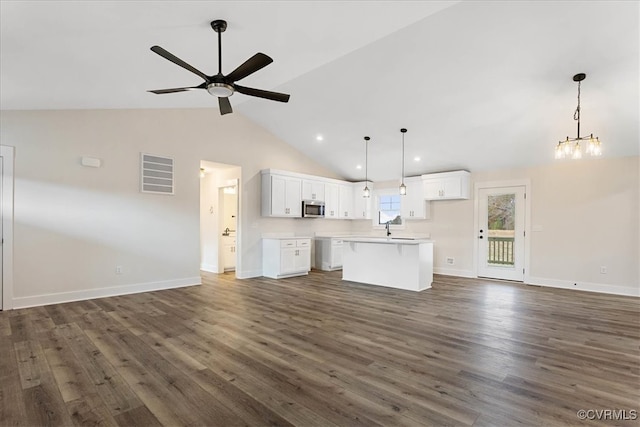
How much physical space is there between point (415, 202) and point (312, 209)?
257cm

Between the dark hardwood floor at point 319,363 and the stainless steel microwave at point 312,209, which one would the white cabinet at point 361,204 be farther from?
the dark hardwood floor at point 319,363

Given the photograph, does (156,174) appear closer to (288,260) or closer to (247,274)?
(247,274)

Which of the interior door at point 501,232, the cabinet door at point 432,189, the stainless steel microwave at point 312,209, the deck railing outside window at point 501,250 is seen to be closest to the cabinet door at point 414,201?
the cabinet door at point 432,189

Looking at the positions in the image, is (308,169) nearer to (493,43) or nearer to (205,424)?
(493,43)

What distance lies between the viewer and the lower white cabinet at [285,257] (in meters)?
6.99

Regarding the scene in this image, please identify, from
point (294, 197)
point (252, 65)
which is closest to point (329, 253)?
point (294, 197)

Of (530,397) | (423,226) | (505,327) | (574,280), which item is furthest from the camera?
(423,226)

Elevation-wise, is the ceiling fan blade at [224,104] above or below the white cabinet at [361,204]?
above

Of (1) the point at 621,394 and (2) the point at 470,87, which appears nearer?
(1) the point at 621,394

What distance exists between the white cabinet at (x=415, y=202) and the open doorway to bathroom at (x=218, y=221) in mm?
4254

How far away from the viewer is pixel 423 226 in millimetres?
8086

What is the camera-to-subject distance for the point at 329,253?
823cm

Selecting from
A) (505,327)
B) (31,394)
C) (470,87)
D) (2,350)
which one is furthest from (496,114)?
(2,350)

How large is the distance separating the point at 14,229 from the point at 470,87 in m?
6.71
